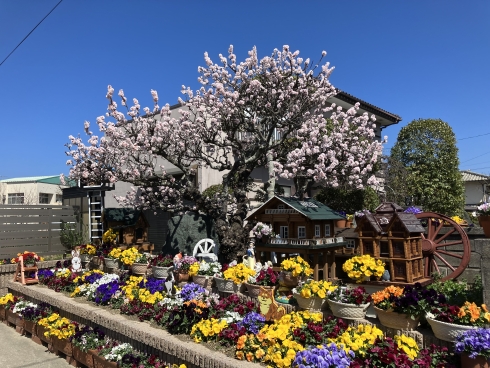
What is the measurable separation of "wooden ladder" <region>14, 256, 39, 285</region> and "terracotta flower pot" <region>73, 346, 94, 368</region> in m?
4.36

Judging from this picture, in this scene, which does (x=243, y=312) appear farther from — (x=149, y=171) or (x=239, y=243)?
(x=149, y=171)

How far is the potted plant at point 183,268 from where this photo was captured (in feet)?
24.6

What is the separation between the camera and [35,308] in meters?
8.55

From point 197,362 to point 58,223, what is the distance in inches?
424

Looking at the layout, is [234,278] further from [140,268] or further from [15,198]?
[15,198]

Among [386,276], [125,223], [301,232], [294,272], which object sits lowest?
[386,276]

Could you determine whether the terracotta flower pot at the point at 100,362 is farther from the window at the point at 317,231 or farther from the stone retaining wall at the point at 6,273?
the stone retaining wall at the point at 6,273

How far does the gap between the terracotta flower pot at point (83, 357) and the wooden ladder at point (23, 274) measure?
436 cm

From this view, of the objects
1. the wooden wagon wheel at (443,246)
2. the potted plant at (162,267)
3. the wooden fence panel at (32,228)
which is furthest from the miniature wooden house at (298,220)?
the wooden fence panel at (32,228)

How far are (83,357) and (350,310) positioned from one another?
4624 millimetres

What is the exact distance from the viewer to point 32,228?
13.0 metres

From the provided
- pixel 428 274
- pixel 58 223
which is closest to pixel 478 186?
pixel 428 274

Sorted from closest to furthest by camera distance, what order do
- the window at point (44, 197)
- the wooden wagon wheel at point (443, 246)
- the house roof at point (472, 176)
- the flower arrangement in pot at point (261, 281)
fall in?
the flower arrangement in pot at point (261, 281), the wooden wagon wheel at point (443, 246), the house roof at point (472, 176), the window at point (44, 197)

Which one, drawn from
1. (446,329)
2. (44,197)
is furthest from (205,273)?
(44,197)
